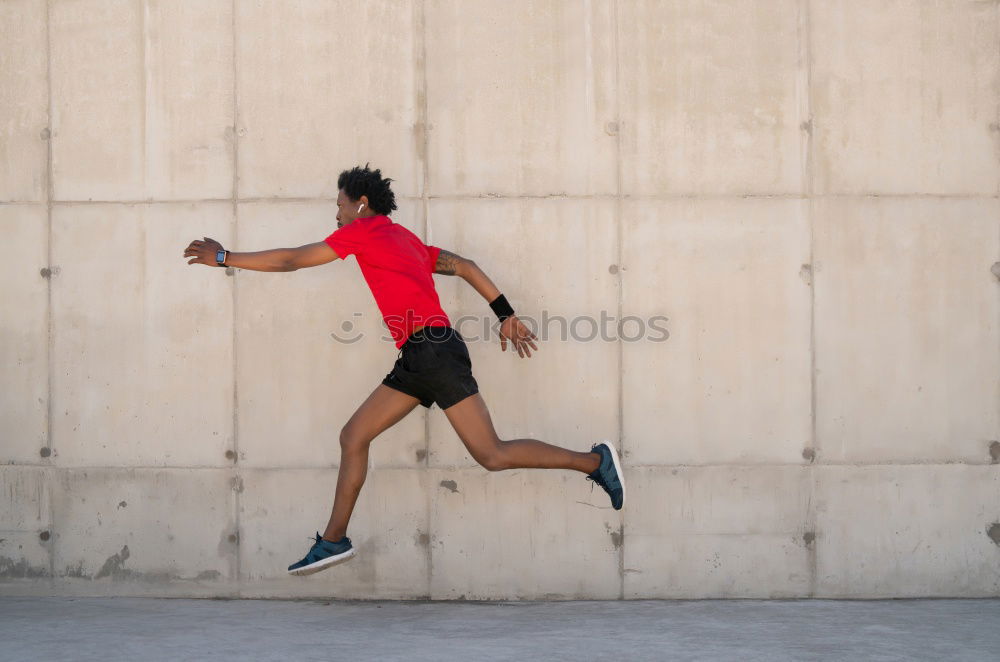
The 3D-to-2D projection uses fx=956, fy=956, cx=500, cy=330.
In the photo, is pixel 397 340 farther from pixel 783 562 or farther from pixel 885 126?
pixel 885 126

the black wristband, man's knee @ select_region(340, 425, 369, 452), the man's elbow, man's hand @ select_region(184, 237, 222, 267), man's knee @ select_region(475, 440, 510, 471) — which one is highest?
man's hand @ select_region(184, 237, 222, 267)


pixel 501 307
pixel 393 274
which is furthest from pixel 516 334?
pixel 393 274

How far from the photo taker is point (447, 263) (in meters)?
5.16

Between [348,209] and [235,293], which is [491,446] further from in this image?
[235,293]

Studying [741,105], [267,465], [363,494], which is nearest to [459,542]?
[363,494]

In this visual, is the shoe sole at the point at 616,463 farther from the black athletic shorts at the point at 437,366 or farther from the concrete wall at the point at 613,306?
the black athletic shorts at the point at 437,366

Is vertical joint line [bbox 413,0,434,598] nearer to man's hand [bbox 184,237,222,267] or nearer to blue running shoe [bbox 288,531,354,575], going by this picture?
blue running shoe [bbox 288,531,354,575]

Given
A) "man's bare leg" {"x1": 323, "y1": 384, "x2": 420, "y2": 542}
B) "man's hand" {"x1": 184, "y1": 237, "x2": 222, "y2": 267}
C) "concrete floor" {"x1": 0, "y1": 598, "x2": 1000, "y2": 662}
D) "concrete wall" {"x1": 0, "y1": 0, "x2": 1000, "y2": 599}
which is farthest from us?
"concrete wall" {"x1": 0, "y1": 0, "x2": 1000, "y2": 599}

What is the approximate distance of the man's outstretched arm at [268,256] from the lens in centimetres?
479

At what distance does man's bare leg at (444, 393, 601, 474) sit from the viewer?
485cm

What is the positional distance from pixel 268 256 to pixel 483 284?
44.2 inches

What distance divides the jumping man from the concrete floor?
0.48 m

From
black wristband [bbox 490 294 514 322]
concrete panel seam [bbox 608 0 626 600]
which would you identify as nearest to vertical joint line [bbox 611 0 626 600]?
concrete panel seam [bbox 608 0 626 600]

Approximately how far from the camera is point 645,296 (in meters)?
5.54
